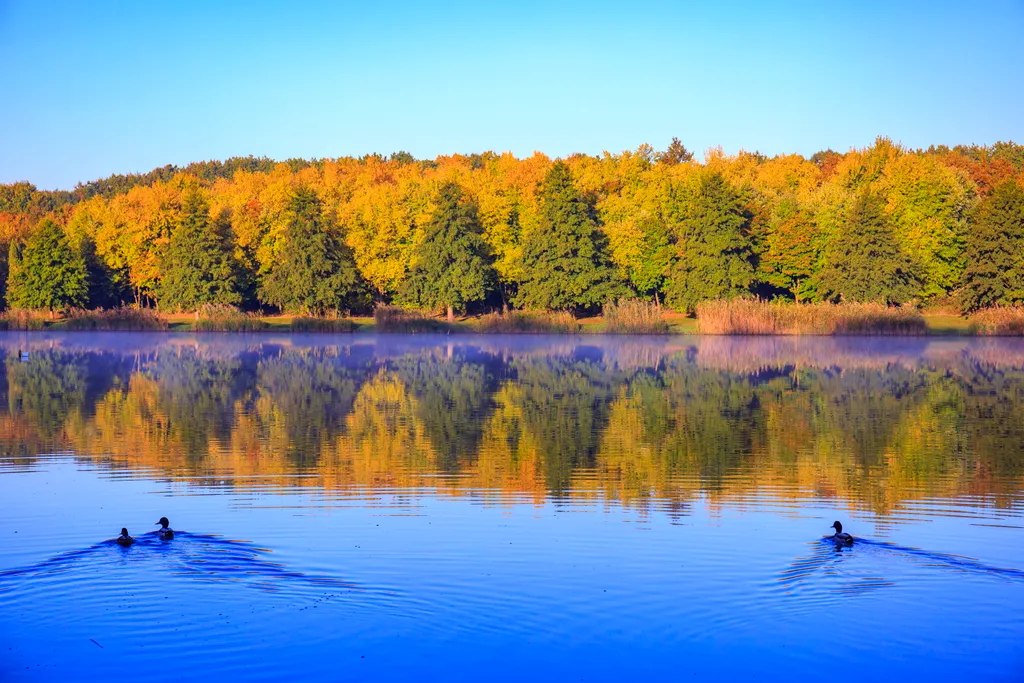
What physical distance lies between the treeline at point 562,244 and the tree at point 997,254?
13cm

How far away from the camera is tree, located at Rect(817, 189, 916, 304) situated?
237ft

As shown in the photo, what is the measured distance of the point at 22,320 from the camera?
75.9 m

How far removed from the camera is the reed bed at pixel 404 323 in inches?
2810

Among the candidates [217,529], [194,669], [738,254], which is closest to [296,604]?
[194,669]

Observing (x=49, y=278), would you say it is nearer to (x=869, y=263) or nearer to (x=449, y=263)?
(x=449, y=263)

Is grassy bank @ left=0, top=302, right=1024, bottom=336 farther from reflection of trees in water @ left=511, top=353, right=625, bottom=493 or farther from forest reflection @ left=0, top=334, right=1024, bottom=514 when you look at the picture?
reflection of trees in water @ left=511, top=353, right=625, bottom=493

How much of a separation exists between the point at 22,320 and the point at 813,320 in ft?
175

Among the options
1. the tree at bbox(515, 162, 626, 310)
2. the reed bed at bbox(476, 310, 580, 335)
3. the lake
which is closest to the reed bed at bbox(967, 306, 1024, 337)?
the tree at bbox(515, 162, 626, 310)

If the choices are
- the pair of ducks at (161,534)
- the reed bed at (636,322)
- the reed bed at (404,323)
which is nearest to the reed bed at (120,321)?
the reed bed at (404,323)

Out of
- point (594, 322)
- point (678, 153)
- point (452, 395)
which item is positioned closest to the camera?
point (452, 395)

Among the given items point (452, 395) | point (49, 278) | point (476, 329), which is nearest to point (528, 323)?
point (476, 329)

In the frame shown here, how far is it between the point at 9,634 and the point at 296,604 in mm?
2432

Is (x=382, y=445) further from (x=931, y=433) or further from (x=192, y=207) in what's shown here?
Answer: (x=192, y=207)

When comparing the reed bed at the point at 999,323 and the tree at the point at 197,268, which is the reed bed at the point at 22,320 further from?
the reed bed at the point at 999,323
